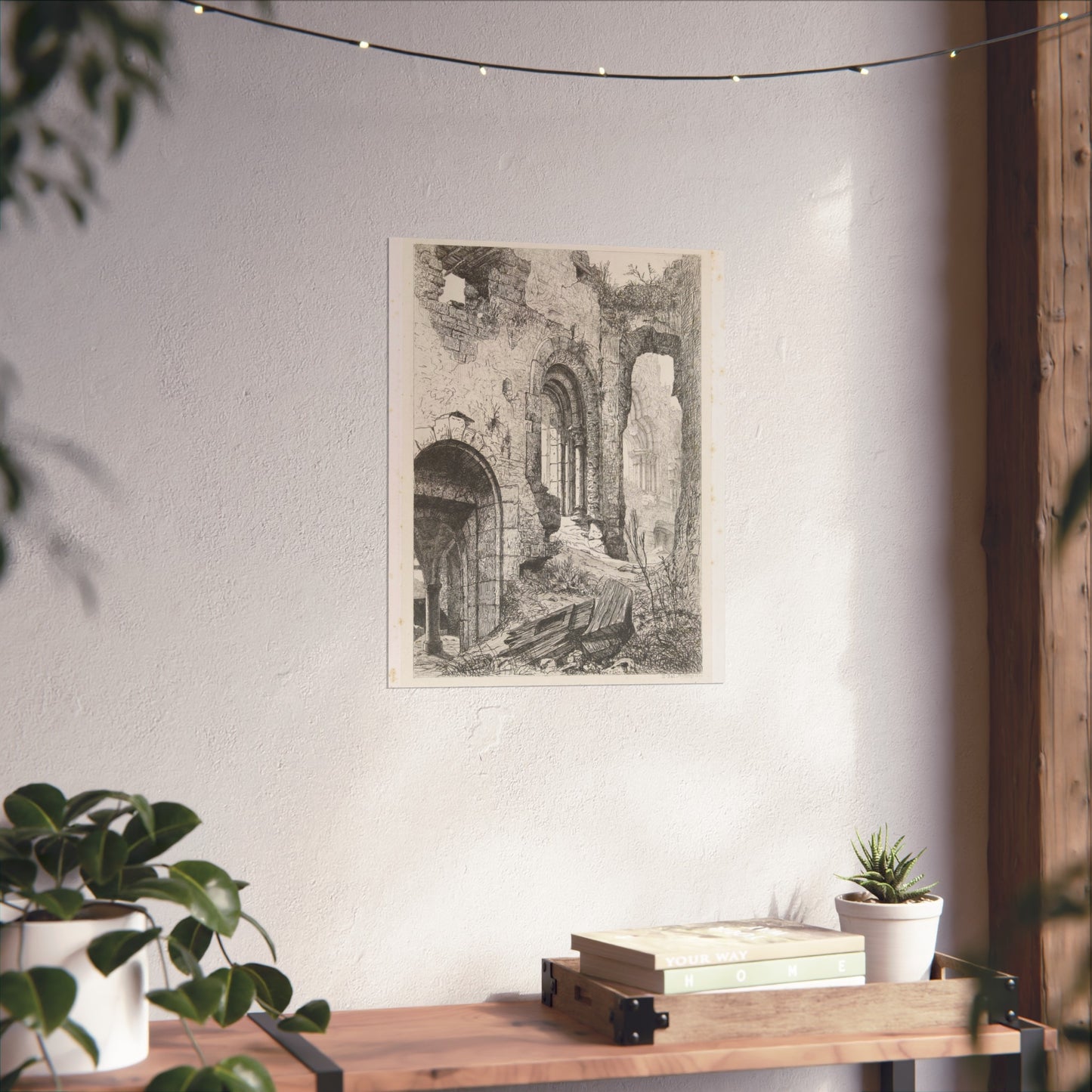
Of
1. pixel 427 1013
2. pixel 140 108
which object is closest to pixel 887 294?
pixel 140 108

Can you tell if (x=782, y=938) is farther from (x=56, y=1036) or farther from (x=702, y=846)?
(x=56, y=1036)

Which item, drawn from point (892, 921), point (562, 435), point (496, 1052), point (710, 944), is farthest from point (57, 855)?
point (892, 921)

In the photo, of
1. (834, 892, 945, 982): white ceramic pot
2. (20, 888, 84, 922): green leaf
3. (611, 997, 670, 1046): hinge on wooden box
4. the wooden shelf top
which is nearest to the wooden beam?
(834, 892, 945, 982): white ceramic pot

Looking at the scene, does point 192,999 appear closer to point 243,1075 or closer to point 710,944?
point 243,1075

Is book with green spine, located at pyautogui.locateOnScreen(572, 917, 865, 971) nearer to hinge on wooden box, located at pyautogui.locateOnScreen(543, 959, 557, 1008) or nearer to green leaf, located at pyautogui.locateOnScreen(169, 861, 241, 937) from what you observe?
hinge on wooden box, located at pyautogui.locateOnScreen(543, 959, 557, 1008)

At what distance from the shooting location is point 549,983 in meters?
1.80

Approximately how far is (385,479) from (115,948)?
31.0 inches

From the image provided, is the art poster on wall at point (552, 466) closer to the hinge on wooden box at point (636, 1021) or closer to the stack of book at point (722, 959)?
the stack of book at point (722, 959)

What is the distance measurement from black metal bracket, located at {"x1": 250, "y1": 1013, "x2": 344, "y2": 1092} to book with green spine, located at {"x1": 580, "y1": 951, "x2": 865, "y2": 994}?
39 cm

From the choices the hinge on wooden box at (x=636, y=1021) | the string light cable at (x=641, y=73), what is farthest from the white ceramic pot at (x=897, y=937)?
the string light cable at (x=641, y=73)

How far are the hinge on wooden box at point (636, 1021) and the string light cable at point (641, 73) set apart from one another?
4.45ft

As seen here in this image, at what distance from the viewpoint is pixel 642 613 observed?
1.96 metres

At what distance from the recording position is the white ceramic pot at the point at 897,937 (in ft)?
5.90

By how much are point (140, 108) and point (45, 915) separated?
113 centimetres
